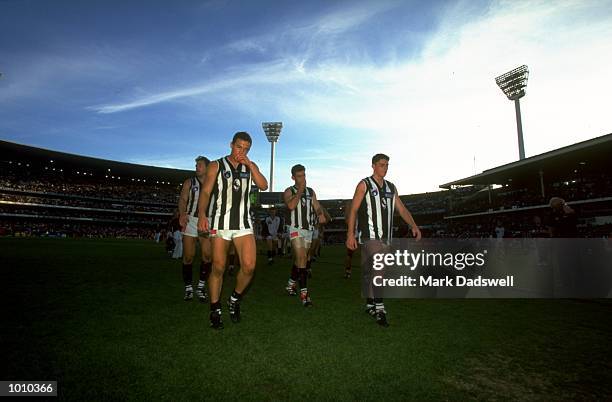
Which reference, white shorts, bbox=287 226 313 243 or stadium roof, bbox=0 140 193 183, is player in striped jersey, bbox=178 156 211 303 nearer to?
white shorts, bbox=287 226 313 243

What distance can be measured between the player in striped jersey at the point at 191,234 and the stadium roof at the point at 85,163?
174 feet

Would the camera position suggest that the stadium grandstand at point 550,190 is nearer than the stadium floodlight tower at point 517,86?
Yes

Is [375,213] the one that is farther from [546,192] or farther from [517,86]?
[517,86]

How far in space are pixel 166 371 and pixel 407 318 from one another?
10.9 feet

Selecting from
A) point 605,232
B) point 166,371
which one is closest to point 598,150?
point 605,232

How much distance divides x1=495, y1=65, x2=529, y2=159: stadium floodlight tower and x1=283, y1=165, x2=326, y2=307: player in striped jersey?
56.2 m

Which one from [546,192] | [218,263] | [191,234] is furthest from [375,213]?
[546,192]

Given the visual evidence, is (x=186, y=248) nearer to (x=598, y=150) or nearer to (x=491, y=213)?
(x=598, y=150)

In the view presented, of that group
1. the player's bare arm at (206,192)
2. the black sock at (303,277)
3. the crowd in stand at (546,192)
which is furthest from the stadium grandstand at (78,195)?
the player's bare arm at (206,192)

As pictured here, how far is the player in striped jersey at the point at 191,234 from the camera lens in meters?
5.66

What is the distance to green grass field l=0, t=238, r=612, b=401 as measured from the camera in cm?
250

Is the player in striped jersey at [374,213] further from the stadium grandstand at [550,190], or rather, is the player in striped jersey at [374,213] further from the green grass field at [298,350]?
the stadium grandstand at [550,190]

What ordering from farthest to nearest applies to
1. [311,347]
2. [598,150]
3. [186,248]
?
[598,150]
[186,248]
[311,347]

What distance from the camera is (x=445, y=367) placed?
2986 millimetres
